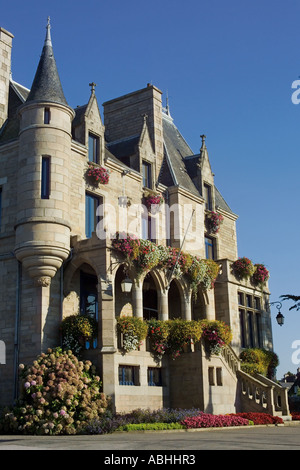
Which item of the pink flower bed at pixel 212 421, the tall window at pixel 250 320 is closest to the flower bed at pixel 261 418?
the pink flower bed at pixel 212 421

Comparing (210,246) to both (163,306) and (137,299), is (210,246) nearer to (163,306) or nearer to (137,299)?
(163,306)

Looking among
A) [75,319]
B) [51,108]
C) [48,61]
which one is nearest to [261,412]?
[75,319]

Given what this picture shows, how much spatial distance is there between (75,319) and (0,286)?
3.59 meters

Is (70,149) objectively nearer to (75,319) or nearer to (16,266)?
(16,266)

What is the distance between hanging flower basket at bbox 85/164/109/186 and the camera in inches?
1034

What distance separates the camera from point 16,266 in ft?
78.4

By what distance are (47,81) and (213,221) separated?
12.7m

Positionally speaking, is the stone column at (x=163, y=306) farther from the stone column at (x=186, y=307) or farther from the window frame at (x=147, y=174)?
the window frame at (x=147, y=174)

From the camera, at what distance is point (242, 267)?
3123cm

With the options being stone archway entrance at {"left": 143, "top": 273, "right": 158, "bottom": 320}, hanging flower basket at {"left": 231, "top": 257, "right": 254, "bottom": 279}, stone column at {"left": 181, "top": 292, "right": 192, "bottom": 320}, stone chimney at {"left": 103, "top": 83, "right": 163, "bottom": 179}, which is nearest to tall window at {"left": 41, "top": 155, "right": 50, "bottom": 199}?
stone archway entrance at {"left": 143, "top": 273, "right": 158, "bottom": 320}

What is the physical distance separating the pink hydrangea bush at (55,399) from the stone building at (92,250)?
0.85 metres

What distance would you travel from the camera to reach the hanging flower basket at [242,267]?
31.2m

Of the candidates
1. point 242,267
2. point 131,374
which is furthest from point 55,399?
point 242,267
